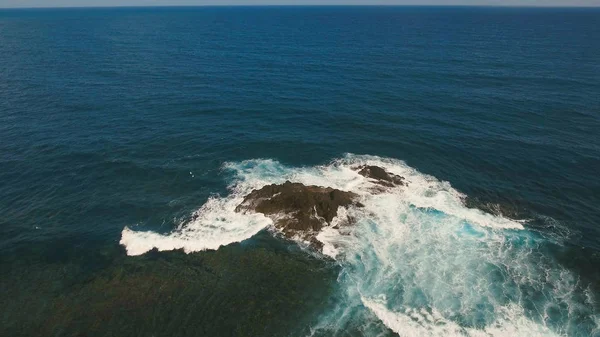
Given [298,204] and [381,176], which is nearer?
[298,204]

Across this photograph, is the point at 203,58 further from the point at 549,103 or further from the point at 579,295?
the point at 579,295

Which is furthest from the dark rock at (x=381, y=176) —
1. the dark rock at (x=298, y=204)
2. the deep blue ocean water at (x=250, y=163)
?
the deep blue ocean water at (x=250, y=163)

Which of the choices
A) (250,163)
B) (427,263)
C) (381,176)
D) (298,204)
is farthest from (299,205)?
(427,263)

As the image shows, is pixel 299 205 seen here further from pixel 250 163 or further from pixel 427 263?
pixel 427 263

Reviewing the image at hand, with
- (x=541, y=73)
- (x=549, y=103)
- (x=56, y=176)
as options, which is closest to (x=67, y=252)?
(x=56, y=176)

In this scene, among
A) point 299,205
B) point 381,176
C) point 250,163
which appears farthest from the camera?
point 250,163

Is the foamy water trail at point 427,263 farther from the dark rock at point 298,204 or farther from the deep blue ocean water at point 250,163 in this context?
the dark rock at point 298,204
